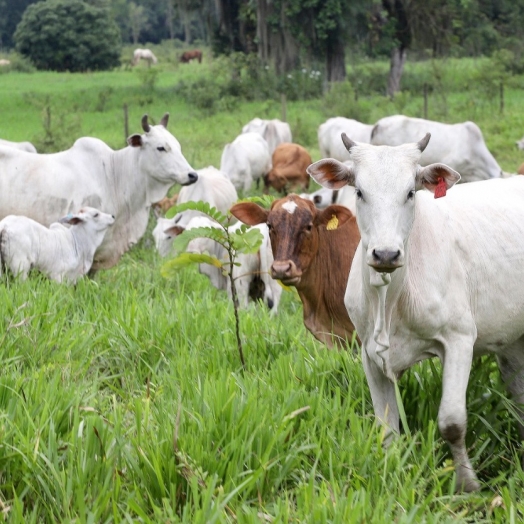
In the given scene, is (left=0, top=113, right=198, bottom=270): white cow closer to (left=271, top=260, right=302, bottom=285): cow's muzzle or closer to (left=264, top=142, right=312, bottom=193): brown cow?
(left=271, top=260, right=302, bottom=285): cow's muzzle

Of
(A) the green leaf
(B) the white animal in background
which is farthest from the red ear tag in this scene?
(B) the white animal in background

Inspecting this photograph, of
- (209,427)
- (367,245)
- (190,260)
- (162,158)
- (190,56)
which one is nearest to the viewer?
(209,427)

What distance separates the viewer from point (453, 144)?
14703mm

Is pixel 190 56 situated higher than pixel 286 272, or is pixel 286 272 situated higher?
pixel 286 272

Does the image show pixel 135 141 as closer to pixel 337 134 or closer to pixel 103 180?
pixel 103 180

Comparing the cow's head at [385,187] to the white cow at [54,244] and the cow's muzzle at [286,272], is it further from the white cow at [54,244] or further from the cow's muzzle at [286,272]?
the white cow at [54,244]

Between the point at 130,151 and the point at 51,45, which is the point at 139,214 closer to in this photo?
the point at 130,151

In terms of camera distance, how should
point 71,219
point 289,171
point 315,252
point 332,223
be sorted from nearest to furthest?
point 332,223 → point 315,252 → point 71,219 → point 289,171

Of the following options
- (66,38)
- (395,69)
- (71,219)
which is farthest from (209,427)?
(66,38)

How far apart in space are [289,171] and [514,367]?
35.9 ft

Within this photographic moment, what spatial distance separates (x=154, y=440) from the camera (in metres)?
3.27

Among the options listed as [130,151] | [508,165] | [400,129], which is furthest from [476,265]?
[508,165]

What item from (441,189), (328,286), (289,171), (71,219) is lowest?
(289,171)

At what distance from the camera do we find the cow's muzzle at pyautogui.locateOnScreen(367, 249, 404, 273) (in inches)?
133
